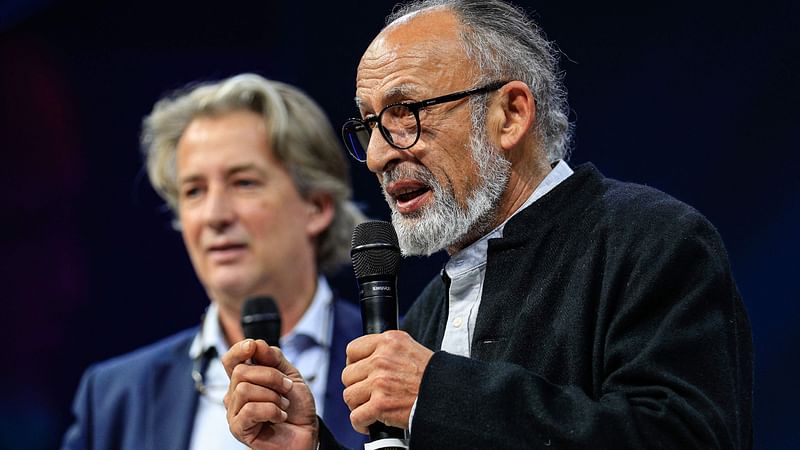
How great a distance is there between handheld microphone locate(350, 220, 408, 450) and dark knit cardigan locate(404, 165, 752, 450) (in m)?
0.06

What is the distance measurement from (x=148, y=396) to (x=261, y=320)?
0.97 metres

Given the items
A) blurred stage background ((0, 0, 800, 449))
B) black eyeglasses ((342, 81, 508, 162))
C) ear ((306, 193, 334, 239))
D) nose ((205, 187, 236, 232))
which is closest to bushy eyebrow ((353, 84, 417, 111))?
black eyeglasses ((342, 81, 508, 162))

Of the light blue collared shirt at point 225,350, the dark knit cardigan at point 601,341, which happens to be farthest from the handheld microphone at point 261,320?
the dark knit cardigan at point 601,341

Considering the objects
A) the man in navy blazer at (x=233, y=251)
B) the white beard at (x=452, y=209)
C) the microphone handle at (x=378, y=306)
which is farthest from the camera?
the man in navy blazer at (x=233, y=251)

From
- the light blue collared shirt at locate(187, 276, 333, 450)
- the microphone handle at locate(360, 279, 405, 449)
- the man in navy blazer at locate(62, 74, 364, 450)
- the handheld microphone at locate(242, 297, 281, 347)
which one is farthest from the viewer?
the man in navy blazer at locate(62, 74, 364, 450)

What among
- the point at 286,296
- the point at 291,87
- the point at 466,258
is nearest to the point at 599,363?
the point at 466,258

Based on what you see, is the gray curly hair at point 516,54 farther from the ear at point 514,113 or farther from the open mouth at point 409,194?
the open mouth at point 409,194

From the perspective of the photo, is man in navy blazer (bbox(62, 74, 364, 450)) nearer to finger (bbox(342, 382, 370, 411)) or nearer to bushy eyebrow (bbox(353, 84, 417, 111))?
bushy eyebrow (bbox(353, 84, 417, 111))

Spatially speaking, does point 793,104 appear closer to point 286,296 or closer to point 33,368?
point 286,296

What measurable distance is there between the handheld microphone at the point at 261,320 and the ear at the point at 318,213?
3.01 feet

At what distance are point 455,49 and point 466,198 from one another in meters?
0.31

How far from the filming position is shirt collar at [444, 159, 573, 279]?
7.04 ft

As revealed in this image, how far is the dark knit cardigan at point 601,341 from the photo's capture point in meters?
1.62

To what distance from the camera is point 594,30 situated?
3336 millimetres
